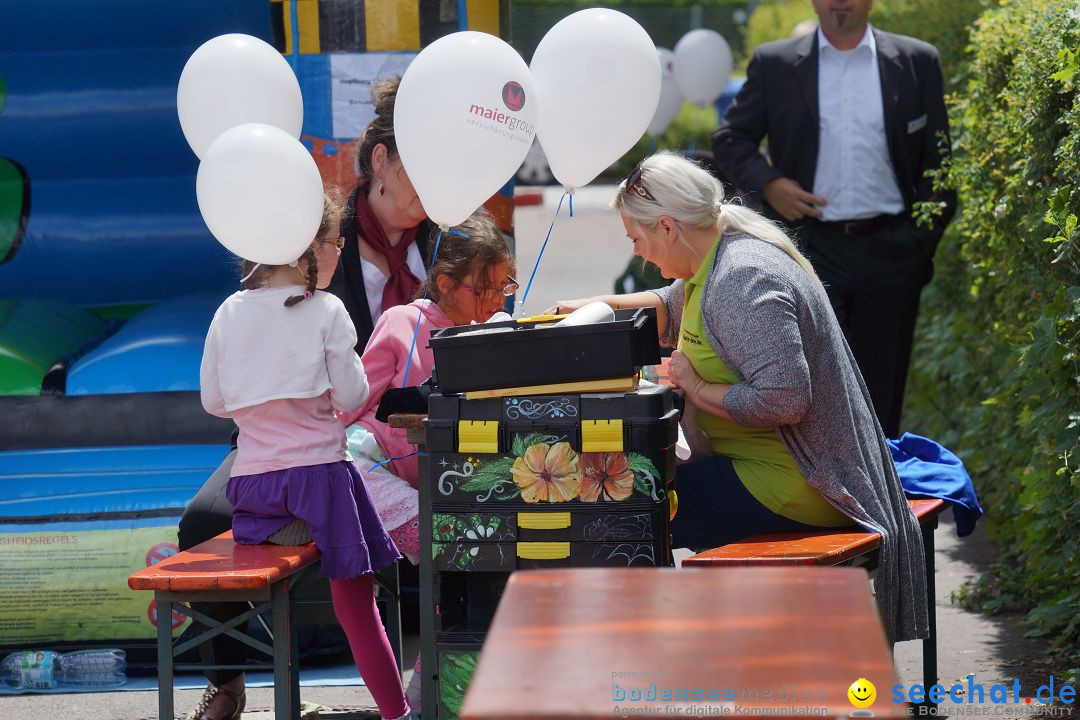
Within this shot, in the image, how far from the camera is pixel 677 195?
3.46m

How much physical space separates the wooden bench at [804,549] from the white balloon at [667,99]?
7.86m

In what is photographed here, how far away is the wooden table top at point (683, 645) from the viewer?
1771 millimetres

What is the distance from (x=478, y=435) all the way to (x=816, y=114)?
2.85 meters

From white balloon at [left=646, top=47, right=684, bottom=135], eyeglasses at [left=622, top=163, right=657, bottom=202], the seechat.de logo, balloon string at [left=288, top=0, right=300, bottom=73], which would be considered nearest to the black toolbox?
eyeglasses at [left=622, top=163, right=657, bottom=202]

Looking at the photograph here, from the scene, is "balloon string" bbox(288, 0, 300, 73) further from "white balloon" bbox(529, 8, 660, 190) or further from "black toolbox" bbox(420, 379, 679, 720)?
"black toolbox" bbox(420, 379, 679, 720)

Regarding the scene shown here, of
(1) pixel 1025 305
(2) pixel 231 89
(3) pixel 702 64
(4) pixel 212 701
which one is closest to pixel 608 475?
(4) pixel 212 701

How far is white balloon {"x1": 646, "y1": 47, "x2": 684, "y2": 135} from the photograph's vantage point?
1128 centimetres

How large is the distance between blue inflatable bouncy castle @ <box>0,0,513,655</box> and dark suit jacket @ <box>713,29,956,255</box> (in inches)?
45.2

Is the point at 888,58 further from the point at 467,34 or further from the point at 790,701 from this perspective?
the point at 790,701

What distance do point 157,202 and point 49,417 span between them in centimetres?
139

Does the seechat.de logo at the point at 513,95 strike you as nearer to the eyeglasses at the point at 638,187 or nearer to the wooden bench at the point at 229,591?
the eyeglasses at the point at 638,187

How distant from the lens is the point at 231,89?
411 centimetres

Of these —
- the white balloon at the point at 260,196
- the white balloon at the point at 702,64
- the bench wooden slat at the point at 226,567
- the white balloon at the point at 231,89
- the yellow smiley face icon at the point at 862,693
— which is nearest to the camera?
the yellow smiley face icon at the point at 862,693

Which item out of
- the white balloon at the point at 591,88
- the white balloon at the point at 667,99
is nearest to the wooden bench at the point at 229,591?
the white balloon at the point at 591,88
